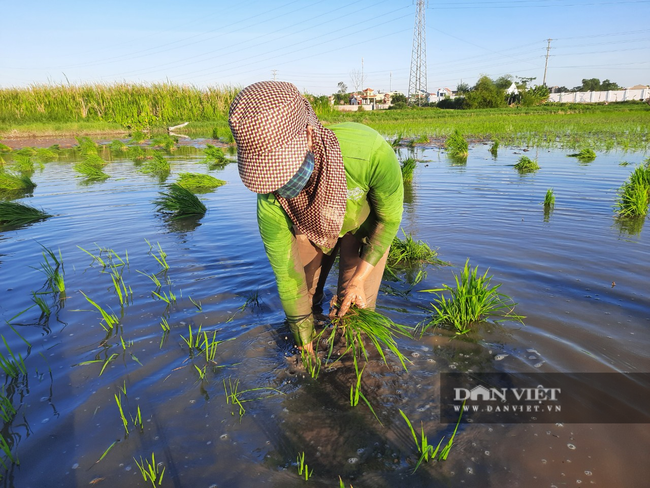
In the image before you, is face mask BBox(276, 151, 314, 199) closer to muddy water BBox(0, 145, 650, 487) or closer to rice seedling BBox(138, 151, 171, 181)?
muddy water BBox(0, 145, 650, 487)

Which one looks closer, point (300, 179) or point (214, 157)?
point (300, 179)

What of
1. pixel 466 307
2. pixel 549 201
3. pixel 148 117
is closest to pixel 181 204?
pixel 466 307

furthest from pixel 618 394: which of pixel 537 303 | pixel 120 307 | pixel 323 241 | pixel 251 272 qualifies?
pixel 120 307

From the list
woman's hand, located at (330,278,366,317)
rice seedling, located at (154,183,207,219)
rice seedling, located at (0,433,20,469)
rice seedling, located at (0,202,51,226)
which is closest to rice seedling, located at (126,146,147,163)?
rice seedling, located at (0,202,51,226)

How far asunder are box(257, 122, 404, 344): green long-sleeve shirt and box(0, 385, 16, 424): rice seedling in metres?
1.58

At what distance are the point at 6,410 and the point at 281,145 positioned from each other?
212 cm

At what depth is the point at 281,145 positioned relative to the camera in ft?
5.34

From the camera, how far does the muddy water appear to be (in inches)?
74.7

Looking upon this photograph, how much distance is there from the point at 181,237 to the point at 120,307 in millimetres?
2141

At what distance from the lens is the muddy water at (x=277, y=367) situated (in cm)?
190

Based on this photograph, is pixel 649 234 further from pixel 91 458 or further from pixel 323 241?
pixel 91 458

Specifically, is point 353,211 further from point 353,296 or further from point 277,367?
point 277,367

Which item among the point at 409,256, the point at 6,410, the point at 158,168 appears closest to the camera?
the point at 6,410

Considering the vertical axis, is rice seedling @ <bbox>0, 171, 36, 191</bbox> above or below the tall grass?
below
